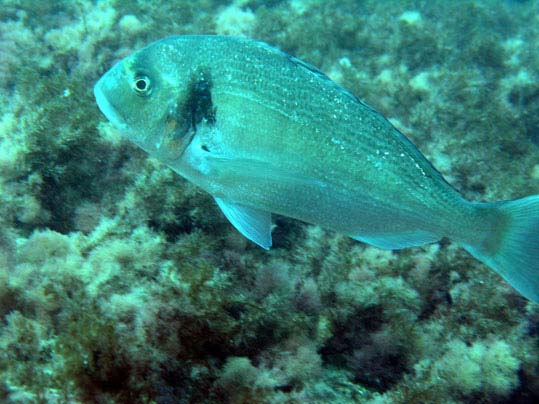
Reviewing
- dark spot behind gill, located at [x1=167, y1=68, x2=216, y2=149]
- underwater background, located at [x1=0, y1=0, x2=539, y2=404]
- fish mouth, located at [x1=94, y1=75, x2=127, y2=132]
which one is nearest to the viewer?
underwater background, located at [x1=0, y1=0, x2=539, y2=404]

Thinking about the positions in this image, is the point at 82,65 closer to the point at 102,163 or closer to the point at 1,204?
the point at 102,163

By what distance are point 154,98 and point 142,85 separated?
0.12 m

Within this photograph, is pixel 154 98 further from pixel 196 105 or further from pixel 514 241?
pixel 514 241

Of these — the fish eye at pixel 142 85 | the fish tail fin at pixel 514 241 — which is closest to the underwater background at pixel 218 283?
the fish tail fin at pixel 514 241

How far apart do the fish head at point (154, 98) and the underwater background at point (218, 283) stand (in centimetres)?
88

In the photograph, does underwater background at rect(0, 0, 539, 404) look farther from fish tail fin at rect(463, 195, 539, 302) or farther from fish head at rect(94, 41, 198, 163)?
fish head at rect(94, 41, 198, 163)

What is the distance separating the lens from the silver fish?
2.37m

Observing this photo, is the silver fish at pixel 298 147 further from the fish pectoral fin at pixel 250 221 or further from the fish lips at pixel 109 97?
the fish pectoral fin at pixel 250 221

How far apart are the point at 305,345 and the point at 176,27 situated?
6.14 m

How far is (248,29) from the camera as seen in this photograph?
281 inches

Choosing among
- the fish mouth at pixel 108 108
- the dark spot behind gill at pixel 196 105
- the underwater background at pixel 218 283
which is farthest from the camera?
the fish mouth at pixel 108 108

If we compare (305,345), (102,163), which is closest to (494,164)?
(305,345)

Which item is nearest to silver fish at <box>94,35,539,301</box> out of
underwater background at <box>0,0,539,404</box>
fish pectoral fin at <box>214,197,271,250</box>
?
fish pectoral fin at <box>214,197,271,250</box>

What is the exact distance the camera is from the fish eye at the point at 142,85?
2508 mm
